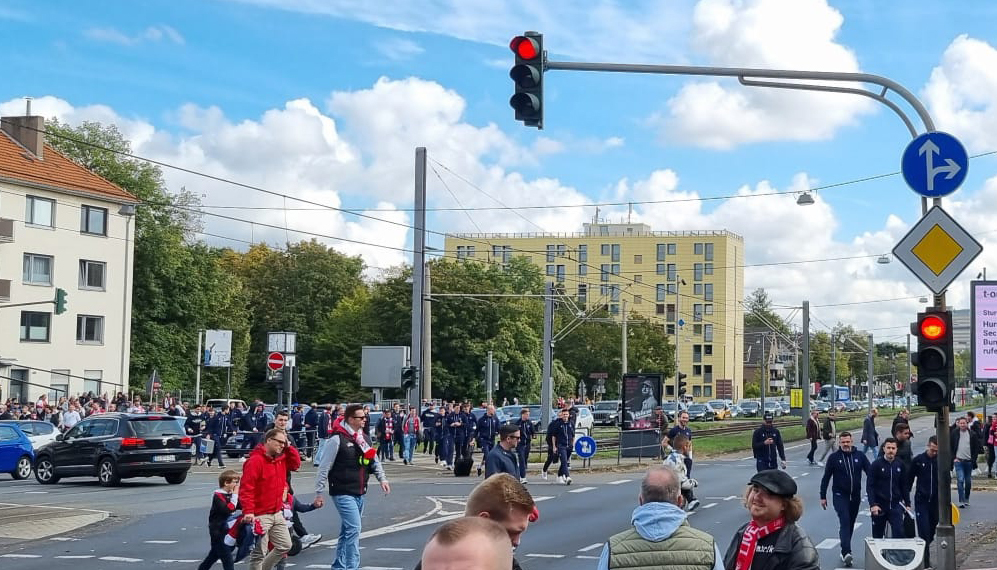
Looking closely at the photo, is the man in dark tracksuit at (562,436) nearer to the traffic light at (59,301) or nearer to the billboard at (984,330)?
the billboard at (984,330)

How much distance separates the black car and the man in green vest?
24026 millimetres

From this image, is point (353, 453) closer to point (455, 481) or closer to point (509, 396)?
point (455, 481)

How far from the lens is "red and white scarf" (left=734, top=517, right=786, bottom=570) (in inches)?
251

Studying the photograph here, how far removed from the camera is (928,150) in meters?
13.2

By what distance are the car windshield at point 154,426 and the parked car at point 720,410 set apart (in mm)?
63538


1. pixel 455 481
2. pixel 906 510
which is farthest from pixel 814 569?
pixel 455 481

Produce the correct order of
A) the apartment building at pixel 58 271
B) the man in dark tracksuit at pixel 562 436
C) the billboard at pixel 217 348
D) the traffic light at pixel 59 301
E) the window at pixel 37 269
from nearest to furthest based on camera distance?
the man in dark tracksuit at pixel 562 436
the traffic light at pixel 59 301
the apartment building at pixel 58 271
the window at pixel 37 269
the billboard at pixel 217 348

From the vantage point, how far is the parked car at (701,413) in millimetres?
83438

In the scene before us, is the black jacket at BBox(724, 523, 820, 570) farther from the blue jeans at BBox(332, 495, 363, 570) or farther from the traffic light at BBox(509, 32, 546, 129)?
the traffic light at BBox(509, 32, 546, 129)

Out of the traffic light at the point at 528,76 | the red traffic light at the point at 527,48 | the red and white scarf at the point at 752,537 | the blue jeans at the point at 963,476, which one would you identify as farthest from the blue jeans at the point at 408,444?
the red and white scarf at the point at 752,537

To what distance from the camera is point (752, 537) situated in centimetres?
641

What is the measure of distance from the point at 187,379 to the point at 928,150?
6665cm

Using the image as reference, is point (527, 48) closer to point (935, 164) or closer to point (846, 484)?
point (935, 164)

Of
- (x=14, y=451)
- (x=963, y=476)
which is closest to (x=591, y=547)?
(x=963, y=476)
